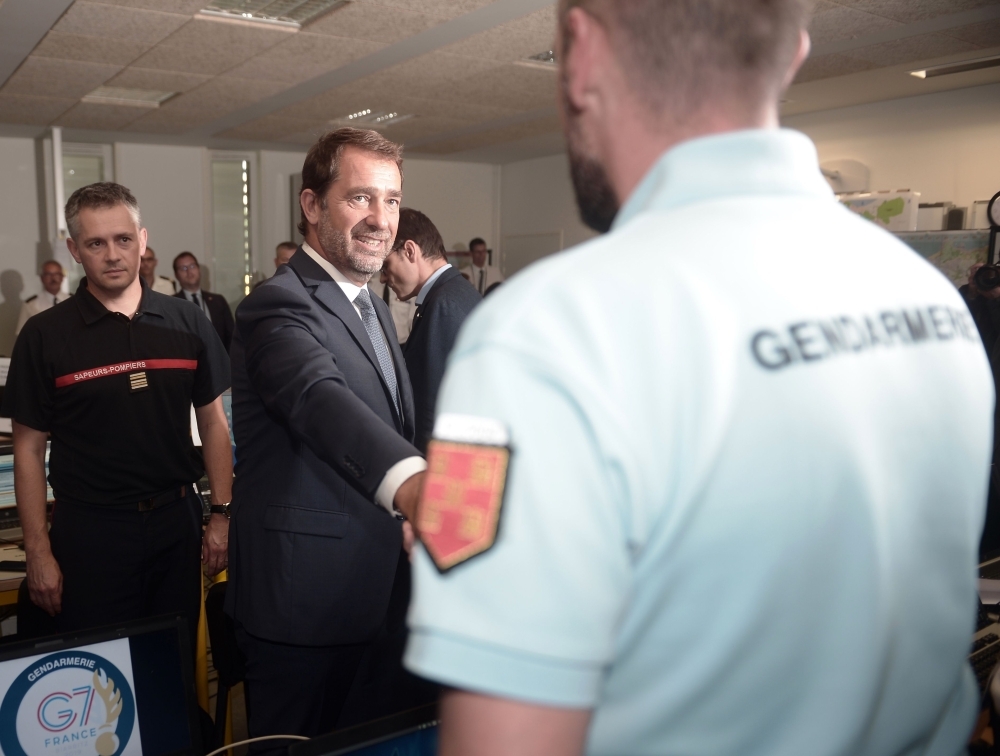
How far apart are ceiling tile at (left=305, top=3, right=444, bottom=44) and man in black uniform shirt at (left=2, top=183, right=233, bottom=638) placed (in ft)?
8.96

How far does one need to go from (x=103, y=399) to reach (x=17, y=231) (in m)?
7.93

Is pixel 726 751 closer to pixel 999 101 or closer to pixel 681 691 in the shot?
pixel 681 691

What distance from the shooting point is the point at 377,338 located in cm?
173

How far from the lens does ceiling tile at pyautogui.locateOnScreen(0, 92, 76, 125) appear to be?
668cm

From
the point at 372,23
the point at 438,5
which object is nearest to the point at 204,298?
the point at 372,23

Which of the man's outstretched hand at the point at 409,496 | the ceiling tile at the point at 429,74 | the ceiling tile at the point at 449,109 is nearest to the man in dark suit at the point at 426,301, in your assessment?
the man's outstretched hand at the point at 409,496

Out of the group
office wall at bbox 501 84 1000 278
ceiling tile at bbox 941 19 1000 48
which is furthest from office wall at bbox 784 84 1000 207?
ceiling tile at bbox 941 19 1000 48

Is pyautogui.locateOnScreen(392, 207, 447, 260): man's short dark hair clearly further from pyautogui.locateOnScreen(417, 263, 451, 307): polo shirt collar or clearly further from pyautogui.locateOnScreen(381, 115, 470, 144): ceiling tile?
pyautogui.locateOnScreen(381, 115, 470, 144): ceiling tile

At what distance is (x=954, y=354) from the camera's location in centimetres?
57

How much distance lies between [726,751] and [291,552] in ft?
3.70


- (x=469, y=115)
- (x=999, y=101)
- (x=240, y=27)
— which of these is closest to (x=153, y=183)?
(x=469, y=115)

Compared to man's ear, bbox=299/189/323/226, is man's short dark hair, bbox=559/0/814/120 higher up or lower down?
lower down

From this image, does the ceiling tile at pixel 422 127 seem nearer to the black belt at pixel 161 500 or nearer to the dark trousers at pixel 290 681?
the black belt at pixel 161 500

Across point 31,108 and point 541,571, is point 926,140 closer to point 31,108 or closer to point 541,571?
point 541,571
